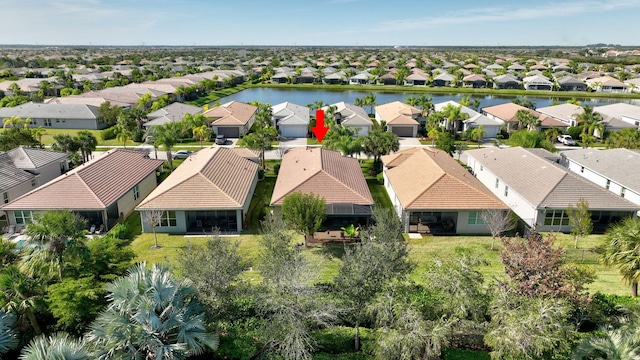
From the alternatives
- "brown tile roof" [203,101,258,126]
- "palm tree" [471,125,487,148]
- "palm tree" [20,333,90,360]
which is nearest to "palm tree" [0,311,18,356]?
"palm tree" [20,333,90,360]

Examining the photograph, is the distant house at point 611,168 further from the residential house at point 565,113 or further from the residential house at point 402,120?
the residential house at point 565,113

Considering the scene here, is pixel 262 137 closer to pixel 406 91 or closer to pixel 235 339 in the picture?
pixel 235 339

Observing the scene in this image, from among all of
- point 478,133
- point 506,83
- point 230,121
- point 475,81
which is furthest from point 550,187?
point 475,81

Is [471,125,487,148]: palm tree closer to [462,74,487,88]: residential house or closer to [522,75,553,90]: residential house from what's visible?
[462,74,487,88]: residential house

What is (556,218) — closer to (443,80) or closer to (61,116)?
(61,116)

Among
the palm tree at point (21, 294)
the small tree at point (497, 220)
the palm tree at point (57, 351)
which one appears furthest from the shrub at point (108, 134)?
the palm tree at point (57, 351)

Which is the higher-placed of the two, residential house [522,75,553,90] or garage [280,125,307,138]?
residential house [522,75,553,90]
